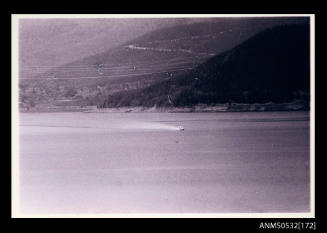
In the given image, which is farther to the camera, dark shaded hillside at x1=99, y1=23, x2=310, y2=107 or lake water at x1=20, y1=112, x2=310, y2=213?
dark shaded hillside at x1=99, y1=23, x2=310, y2=107

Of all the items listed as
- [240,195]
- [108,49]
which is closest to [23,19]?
[108,49]

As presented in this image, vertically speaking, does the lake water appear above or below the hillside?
below

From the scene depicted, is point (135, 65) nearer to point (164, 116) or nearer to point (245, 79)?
point (164, 116)

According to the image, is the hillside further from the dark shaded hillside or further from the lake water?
the lake water

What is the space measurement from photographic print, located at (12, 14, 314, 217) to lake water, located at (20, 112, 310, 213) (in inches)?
0.7

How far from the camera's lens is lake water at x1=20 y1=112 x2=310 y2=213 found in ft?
16.1

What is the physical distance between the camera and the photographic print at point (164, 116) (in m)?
4.87

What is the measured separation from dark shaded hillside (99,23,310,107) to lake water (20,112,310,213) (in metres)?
0.21

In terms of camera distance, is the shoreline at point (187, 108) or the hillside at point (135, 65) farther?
the shoreline at point (187, 108)

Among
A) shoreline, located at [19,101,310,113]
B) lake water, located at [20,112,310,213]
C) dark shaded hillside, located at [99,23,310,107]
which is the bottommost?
lake water, located at [20,112,310,213]

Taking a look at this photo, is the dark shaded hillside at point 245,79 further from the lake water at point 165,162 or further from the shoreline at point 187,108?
the lake water at point 165,162

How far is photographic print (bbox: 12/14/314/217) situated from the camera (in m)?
4.87

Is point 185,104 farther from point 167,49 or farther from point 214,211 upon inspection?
point 214,211

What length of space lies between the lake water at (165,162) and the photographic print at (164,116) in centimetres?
2
